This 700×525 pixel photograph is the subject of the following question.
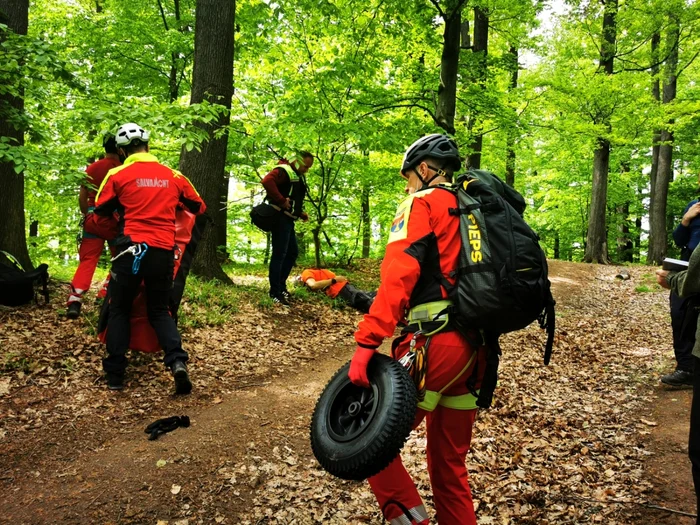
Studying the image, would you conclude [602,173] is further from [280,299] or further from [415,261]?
[415,261]

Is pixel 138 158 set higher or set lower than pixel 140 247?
higher

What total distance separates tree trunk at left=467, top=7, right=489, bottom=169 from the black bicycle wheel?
9269mm

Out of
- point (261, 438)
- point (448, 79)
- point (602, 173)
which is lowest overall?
point (261, 438)

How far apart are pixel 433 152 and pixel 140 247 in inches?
127

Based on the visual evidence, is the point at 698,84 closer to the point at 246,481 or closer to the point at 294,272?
the point at 294,272

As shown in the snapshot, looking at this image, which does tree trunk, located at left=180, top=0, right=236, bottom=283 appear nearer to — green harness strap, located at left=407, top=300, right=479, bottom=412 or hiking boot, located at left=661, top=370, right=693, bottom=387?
green harness strap, located at left=407, top=300, right=479, bottom=412

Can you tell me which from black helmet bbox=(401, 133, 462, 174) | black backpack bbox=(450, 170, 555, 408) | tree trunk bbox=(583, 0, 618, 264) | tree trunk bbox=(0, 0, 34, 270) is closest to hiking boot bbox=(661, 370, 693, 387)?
black backpack bbox=(450, 170, 555, 408)

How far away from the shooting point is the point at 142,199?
181 inches

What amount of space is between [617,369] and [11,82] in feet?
27.7

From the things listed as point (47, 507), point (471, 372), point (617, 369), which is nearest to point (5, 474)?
point (47, 507)

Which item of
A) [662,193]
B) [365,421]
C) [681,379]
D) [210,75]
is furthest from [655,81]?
[365,421]

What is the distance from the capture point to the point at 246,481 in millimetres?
3576

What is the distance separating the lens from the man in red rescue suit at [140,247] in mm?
4531

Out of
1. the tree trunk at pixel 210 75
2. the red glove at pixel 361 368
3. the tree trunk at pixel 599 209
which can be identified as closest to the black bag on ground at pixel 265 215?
the tree trunk at pixel 210 75
